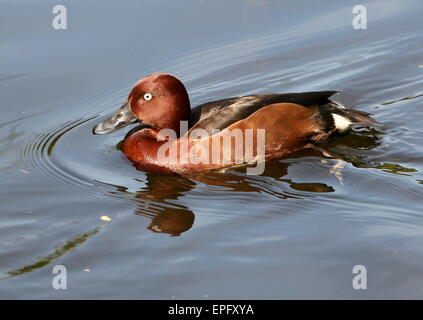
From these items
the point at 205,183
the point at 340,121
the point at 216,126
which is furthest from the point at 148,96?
the point at 340,121

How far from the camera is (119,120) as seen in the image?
310 inches

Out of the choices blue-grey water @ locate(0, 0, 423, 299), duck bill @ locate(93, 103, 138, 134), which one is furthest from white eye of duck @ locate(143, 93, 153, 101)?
blue-grey water @ locate(0, 0, 423, 299)

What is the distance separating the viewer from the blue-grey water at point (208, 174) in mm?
5555

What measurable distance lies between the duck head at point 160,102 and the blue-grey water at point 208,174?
0.53 m

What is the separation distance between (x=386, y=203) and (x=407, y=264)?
1080mm

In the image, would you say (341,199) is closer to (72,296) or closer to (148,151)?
(148,151)

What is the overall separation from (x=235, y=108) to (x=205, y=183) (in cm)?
84

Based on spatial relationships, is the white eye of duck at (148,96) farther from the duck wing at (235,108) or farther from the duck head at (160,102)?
the duck wing at (235,108)

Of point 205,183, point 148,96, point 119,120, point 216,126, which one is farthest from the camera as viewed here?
point 119,120

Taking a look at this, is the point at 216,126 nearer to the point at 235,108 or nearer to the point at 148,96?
the point at 235,108

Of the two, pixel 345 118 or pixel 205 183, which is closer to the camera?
pixel 205 183

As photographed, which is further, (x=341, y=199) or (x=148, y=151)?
(x=148, y=151)
